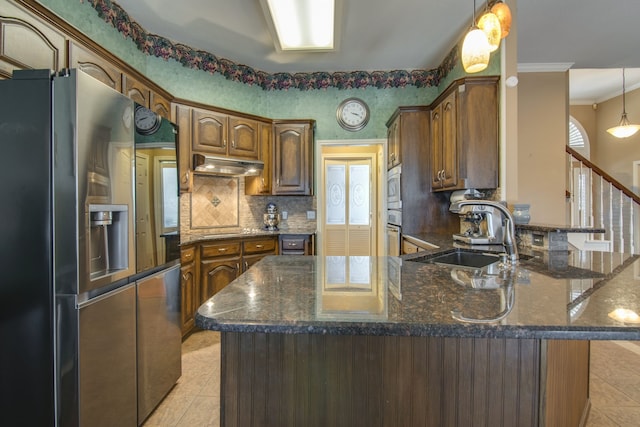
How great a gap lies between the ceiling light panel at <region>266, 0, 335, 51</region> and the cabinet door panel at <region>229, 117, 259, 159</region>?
1.08 metres

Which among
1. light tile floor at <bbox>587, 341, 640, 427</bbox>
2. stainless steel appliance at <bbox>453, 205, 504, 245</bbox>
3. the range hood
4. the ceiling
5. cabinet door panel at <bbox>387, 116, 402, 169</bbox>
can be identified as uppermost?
the ceiling

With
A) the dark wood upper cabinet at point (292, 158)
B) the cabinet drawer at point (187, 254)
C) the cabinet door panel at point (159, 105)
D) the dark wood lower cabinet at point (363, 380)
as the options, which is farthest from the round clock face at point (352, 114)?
the dark wood lower cabinet at point (363, 380)

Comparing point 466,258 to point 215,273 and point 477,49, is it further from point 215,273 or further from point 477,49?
point 215,273

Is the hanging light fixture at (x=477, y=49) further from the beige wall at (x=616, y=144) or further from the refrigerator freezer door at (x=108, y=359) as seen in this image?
the beige wall at (x=616, y=144)

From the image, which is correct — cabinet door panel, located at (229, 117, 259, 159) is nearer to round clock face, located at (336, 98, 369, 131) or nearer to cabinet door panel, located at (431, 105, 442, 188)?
round clock face, located at (336, 98, 369, 131)

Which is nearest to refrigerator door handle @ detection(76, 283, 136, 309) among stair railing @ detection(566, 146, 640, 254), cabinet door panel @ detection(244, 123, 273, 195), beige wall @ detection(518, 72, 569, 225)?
cabinet door panel @ detection(244, 123, 273, 195)

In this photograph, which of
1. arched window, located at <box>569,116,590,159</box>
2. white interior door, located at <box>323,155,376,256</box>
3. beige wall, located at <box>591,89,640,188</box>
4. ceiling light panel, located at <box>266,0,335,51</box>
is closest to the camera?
ceiling light panel, located at <box>266,0,335,51</box>

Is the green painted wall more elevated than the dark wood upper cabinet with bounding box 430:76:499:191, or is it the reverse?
the green painted wall

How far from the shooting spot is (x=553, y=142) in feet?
11.8

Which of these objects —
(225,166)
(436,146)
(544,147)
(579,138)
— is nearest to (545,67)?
(544,147)

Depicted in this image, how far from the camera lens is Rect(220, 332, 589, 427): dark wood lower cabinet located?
3.08 ft

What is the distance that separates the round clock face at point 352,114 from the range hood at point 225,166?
1.23 m

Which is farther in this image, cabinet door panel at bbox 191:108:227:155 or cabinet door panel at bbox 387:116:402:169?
cabinet door panel at bbox 387:116:402:169

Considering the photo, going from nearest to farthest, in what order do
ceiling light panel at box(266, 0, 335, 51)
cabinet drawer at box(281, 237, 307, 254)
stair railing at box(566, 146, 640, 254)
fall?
1. ceiling light panel at box(266, 0, 335, 51)
2. cabinet drawer at box(281, 237, 307, 254)
3. stair railing at box(566, 146, 640, 254)
